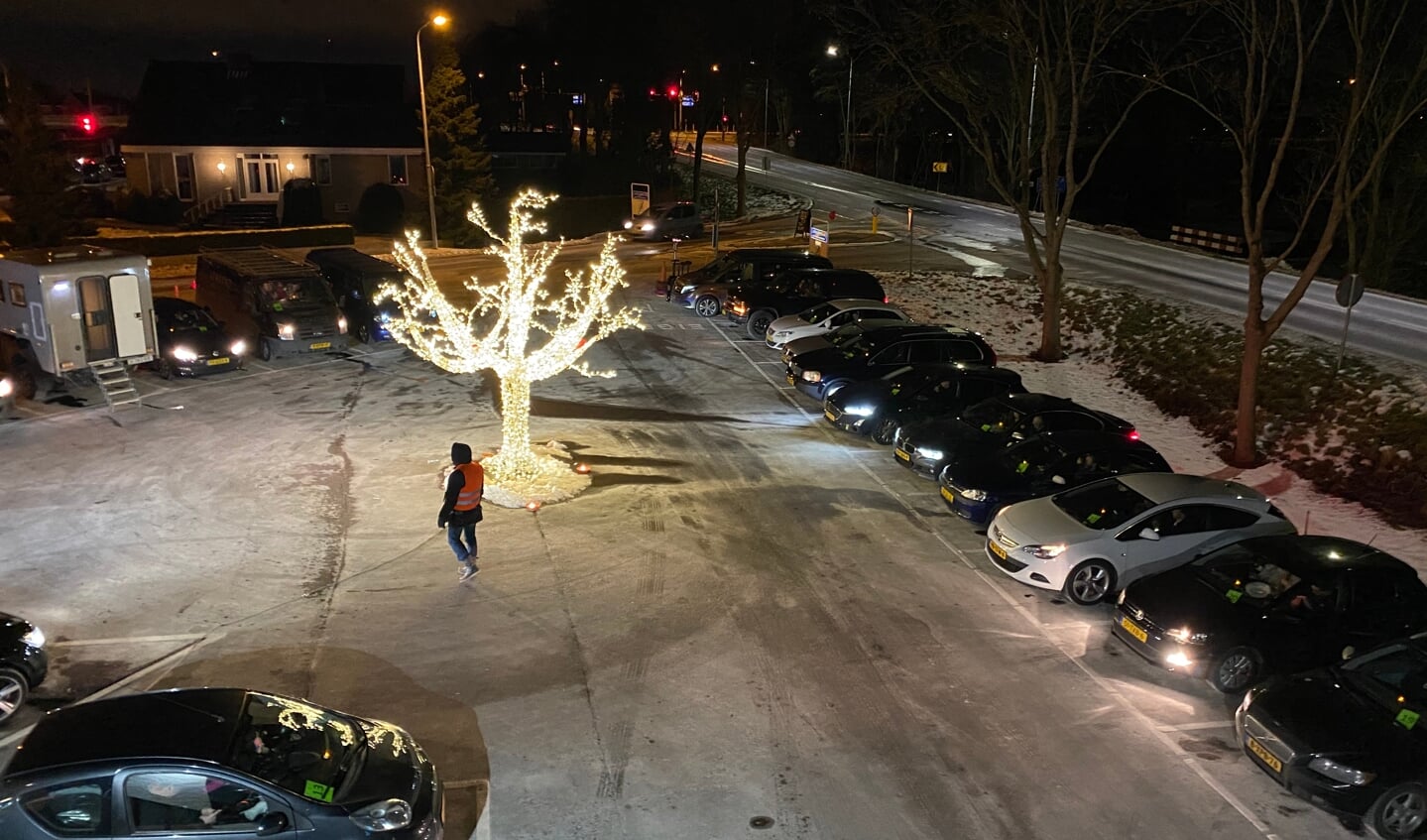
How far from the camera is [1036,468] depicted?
568 inches

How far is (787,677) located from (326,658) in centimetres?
476

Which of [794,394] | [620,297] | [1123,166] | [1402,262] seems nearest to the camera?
[794,394]

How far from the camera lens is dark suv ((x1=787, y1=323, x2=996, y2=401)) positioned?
19.5m

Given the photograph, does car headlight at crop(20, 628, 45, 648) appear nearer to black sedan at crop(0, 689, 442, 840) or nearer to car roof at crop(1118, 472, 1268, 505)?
black sedan at crop(0, 689, 442, 840)

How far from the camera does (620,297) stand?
31.1 meters

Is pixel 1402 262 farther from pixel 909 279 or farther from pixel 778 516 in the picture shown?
pixel 778 516

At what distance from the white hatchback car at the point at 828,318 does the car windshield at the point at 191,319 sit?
507 inches

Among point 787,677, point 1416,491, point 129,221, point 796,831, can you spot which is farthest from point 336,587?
point 129,221

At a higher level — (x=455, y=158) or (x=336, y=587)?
(x=455, y=158)

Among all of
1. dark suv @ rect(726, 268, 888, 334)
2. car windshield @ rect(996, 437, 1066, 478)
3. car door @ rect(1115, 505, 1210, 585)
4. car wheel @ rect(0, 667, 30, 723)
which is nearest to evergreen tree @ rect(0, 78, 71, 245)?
dark suv @ rect(726, 268, 888, 334)

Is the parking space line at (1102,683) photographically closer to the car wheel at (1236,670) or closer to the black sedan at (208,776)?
the car wheel at (1236,670)

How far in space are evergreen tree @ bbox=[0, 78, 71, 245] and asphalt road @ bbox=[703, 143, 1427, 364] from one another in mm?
29229

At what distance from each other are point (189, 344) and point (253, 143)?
3293 centimetres

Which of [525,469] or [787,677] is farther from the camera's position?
[525,469]
